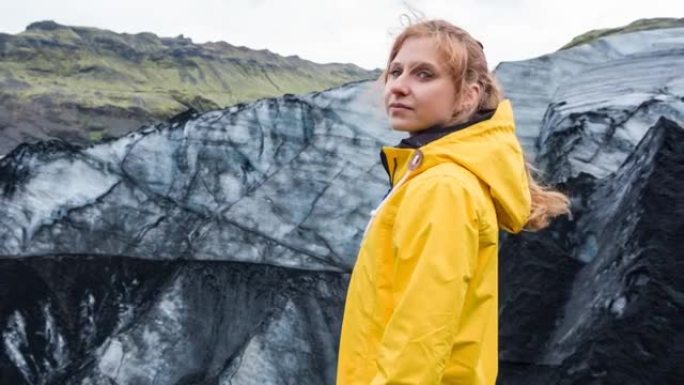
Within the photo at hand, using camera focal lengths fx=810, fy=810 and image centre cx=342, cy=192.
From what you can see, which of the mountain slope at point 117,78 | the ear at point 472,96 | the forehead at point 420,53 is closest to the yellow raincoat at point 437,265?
the ear at point 472,96

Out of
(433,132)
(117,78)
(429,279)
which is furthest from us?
(117,78)

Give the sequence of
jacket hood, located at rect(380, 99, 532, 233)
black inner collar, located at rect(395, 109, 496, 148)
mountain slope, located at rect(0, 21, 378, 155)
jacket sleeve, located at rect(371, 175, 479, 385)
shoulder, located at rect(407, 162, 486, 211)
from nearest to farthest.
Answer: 1. jacket sleeve, located at rect(371, 175, 479, 385)
2. shoulder, located at rect(407, 162, 486, 211)
3. jacket hood, located at rect(380, 99, 532, 233)
4. black inner collar, located at rect(395, 109, 496, 148)
5. mountain slope, located at rect(0, 21, 378, 155)

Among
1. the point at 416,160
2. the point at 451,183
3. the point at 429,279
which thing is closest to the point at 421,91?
the point at 416,160

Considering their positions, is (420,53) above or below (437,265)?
above

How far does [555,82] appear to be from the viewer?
30.5 feet

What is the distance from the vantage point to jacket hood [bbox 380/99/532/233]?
2229 millimetres

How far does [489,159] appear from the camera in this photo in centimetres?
226

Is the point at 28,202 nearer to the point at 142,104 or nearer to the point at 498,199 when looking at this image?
the point at 498,199

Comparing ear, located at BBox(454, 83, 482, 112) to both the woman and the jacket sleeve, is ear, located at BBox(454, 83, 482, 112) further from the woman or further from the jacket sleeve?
the jacket sleeve

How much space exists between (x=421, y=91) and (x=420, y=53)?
122 millimetres

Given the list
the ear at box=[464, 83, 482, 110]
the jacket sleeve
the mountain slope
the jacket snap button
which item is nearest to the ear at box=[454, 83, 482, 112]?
the ear at box=[464, 83, 482, 110]

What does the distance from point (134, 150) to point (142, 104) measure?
53966 mm

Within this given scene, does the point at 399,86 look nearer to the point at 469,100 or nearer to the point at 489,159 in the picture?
the point at 469,100

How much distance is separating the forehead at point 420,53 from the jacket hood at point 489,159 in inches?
9.5
